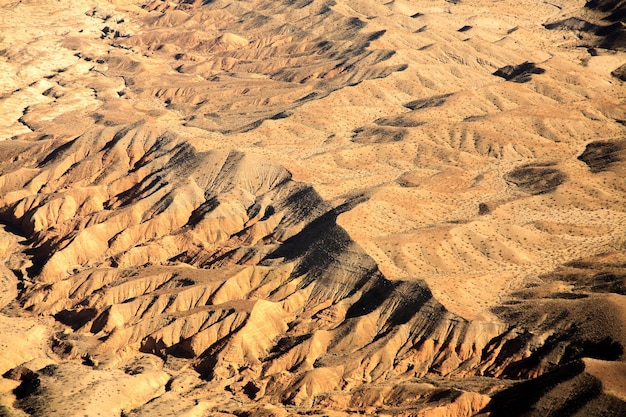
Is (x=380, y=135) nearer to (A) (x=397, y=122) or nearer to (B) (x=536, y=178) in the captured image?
(A) (x=397, y=122)

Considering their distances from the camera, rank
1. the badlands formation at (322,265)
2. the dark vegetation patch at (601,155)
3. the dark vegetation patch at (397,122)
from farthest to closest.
Result: the dark vegetation patch at (397,122) < the dark vegetation patch at (601,155) < the badlands formation at (322,265)

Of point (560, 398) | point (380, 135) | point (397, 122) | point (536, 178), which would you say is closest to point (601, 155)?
point (536, 178)

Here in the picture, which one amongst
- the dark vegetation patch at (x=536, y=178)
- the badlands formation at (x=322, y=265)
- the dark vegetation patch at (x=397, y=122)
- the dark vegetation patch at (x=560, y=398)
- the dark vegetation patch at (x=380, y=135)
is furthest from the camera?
the dark vegetation patch at (x=397, y=122)

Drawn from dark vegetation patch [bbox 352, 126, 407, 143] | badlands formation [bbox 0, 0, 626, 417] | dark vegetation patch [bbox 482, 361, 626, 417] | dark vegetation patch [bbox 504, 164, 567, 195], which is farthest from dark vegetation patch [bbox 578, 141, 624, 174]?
dark vegetation patch [bbox 482, 361, 626, 417]

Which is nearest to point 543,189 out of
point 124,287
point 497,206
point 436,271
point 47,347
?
point 497,206

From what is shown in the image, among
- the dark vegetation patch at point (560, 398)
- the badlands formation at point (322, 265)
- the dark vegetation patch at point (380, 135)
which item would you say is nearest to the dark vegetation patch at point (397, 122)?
the badlands formation at point (322, 265)

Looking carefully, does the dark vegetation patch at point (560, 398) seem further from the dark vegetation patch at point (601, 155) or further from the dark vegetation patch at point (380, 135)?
the dark vegetation patch at point (380, 135)

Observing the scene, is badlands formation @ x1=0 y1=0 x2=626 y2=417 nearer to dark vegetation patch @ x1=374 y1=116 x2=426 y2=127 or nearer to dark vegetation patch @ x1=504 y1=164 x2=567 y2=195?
dark vegetation patch @ x1=504 y1=164 x2=567 y2=195
